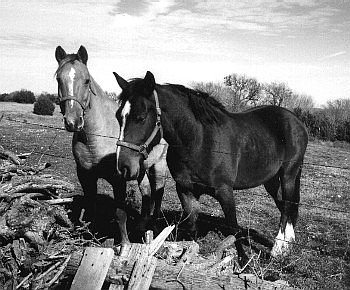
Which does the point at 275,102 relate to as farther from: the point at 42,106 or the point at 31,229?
the point at 31,229

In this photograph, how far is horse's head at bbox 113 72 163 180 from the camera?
368 centimetres

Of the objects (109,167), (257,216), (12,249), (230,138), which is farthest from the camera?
(257,216)

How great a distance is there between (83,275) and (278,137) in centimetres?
344

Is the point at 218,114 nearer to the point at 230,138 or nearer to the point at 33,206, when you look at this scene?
the point at 230,138

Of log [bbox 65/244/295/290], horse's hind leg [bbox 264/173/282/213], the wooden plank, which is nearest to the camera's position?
log [bbox 65/244/295/290]

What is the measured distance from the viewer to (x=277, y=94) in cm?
3891

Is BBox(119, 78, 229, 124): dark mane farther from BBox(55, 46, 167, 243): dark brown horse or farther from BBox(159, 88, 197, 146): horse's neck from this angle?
BBox(55, 46, 167, 243): dark brown horse

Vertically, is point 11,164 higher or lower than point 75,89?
lower

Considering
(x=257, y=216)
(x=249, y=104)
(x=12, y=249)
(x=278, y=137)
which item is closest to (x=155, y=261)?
(x=12, y=249)

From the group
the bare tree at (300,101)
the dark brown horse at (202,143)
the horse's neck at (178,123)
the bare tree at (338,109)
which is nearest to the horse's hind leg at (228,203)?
the dark brown horse at (202,143)

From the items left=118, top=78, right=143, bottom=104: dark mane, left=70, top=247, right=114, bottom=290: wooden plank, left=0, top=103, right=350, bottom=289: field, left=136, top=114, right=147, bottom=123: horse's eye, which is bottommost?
left=0, top=103, right=350, bottom=289: field

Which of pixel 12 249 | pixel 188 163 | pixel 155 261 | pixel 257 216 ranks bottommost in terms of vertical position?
pixel 257 216

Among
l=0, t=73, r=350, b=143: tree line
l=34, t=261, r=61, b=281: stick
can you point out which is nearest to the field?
l=34, t=261, r=61, b=281: stick

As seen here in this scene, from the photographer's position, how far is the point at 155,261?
9.19ft
